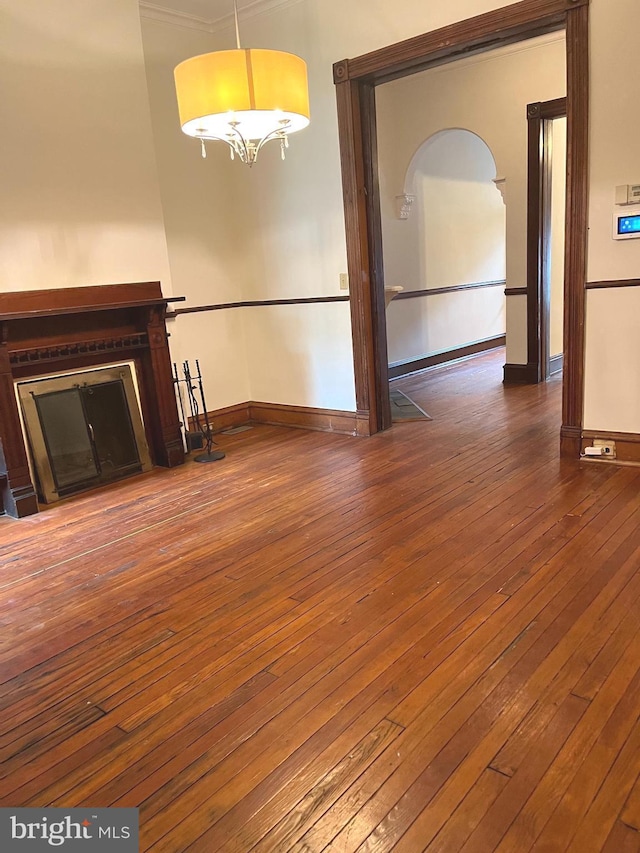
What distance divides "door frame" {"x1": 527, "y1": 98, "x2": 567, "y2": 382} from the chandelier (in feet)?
12.1

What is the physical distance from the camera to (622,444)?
12.4ft

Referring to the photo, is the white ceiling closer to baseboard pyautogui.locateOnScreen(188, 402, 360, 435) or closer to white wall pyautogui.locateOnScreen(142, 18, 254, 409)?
white wall pyautogui.locateOnScreen(142, 18, 254, 409)

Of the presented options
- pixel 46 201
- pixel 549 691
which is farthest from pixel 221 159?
pixel 549 691

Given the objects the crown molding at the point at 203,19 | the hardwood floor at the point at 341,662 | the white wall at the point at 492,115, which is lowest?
the hardwood floor at the point at 341,662

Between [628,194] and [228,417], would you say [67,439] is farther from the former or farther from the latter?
[628,194]

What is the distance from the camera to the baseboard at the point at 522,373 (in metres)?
6.31

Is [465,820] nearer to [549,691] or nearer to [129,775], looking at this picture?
[549,691]

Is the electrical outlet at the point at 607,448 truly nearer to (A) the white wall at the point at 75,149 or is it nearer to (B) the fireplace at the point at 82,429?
(B) the fireplace at the point at 82,429

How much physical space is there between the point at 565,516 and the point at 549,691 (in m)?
1.37

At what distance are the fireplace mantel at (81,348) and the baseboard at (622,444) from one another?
2.77 metres

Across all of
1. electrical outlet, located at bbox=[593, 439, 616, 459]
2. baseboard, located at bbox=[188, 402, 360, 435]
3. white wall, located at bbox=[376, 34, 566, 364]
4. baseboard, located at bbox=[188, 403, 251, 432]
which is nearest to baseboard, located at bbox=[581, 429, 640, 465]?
electrical outlet, located at bbox=[593, 439, 616, 459]

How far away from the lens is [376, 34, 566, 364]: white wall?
19.3ft

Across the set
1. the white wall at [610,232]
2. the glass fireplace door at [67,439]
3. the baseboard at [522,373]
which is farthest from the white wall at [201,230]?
the white wall at [610,232]

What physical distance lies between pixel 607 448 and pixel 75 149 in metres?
3.73
